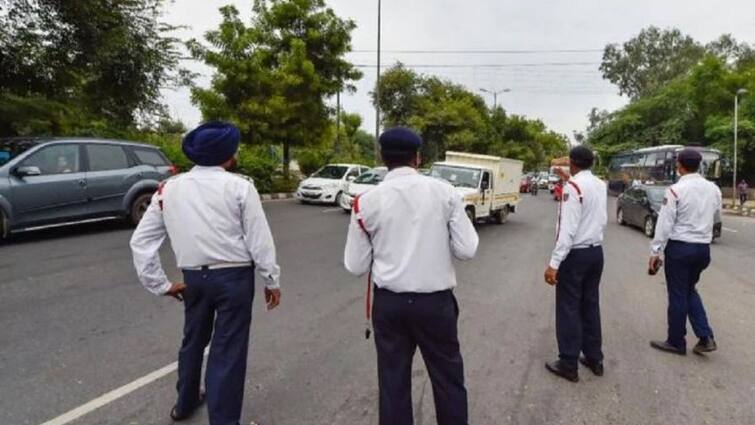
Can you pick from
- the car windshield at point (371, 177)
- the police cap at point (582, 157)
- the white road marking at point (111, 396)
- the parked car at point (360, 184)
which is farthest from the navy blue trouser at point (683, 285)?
the car windshield at point (371, 177)

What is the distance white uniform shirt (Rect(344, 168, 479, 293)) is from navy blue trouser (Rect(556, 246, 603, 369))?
5.67 ft

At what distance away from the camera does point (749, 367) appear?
4.38 m

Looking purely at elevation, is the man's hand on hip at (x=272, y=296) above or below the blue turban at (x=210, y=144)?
below

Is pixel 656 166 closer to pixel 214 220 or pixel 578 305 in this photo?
pixel 578 305

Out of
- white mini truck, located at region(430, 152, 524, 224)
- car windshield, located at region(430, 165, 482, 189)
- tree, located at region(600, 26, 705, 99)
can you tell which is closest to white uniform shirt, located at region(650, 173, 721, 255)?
white mini truck, located at region(430, 152, 524, 224)

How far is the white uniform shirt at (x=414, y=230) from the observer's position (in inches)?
101

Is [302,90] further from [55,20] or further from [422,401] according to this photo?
[422,401]

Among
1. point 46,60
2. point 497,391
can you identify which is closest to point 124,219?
point 46,60

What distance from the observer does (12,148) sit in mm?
9281

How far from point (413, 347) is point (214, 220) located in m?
1.29

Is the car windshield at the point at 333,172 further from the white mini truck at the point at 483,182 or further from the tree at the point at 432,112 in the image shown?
the tree at the point at 432,112

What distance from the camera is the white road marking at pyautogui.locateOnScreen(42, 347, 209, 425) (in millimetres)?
3201

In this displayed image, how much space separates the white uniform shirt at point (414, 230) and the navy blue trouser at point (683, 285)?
281 centimetres

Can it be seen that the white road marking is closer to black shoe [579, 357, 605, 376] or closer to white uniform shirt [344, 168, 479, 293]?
white uniform shirt [344, 168, 479, 293]
